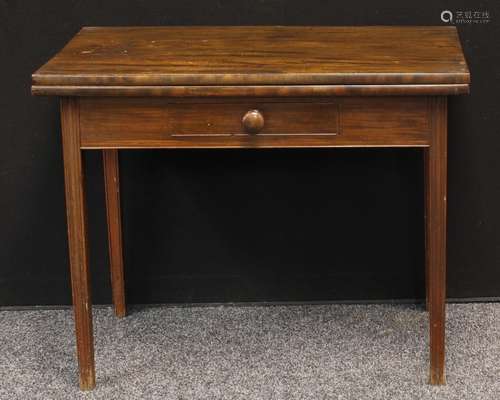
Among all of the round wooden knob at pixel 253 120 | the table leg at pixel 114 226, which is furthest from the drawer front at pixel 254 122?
the table leg at pixel 114 226

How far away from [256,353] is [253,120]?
671 mm

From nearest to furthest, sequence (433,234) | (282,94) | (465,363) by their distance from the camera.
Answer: (282,94), (433,234), (465,363)

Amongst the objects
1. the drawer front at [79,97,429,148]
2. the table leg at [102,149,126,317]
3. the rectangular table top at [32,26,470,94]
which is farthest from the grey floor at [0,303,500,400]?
the rectangular table top at [32,26,470,94]

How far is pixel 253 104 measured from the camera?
2146 mm

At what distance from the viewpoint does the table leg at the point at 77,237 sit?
7.11ft

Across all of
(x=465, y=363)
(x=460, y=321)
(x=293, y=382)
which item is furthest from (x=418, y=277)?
(x=293, y=382)

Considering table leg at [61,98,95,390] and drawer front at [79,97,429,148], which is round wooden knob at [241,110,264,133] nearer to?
Result: drawer front at [79,97,429,148]

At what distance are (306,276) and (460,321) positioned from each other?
45 cm

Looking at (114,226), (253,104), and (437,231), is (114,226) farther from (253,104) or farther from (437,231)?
(437,231)

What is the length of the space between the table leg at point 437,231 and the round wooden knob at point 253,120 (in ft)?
1.22

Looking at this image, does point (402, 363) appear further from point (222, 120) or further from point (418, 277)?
point (222, 120)

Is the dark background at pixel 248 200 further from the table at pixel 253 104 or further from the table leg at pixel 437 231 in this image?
the table leg at pixel 437 231

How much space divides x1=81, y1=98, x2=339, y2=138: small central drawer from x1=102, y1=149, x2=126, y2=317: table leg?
1.59 feet

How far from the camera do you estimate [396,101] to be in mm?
2145
